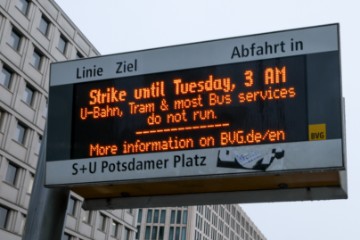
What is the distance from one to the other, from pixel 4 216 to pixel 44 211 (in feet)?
112

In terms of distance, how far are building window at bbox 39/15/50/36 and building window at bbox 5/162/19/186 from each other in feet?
37.8

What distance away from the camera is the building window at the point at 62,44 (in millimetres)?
52541

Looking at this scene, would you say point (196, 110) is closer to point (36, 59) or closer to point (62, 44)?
point (36, 59)

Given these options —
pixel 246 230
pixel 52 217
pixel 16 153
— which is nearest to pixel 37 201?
pixel 52 217

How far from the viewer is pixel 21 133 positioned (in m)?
46.1

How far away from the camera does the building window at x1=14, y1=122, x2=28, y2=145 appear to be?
45412 millimetres

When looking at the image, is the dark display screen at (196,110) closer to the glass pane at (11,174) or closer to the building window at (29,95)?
the glass pane at (11,174)

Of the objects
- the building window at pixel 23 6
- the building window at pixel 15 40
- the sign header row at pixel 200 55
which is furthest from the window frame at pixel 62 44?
the sign header row at pixel 200 55

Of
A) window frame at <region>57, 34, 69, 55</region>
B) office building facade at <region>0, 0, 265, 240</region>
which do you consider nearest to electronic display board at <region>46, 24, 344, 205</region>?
office building facade at <region>0, 0, 265, 240</region>

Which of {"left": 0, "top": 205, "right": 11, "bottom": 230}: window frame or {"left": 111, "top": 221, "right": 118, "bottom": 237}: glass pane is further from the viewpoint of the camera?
{"left": 111, "top": 221, "right": 118, "bottom": 237}: glass pane

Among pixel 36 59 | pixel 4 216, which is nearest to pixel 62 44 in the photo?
pixel 36 59

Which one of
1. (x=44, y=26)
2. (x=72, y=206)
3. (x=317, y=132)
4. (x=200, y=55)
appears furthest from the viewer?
(x=72, y=206)

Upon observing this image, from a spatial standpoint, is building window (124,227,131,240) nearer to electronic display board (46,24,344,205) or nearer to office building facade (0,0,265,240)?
office building facade (0,0,265,240)

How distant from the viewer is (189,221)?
10912 cm
